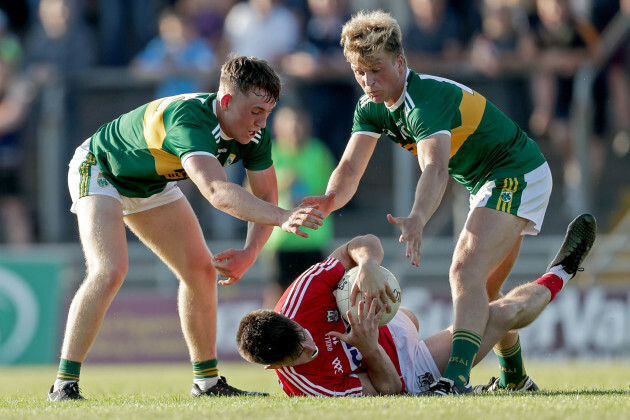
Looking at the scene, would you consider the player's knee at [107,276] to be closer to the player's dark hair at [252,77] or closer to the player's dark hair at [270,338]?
the player's dark hair at [270,338]

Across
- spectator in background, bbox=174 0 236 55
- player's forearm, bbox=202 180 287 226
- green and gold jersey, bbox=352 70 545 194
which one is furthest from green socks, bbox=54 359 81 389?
spectator in background, bbox=174 0 236 55

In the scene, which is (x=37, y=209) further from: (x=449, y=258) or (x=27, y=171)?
(x=449, y=258)

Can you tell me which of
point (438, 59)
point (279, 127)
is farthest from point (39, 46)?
point (438, 59)

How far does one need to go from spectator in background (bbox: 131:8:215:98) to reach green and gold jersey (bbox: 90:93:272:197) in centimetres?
702

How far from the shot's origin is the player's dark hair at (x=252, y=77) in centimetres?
641

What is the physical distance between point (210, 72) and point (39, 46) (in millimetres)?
2844

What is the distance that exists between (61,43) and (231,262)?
939 centimetres

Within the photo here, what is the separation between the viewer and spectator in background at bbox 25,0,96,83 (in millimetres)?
14758

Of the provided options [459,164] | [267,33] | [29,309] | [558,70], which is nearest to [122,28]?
[267,33]

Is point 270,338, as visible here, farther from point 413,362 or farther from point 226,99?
point 226,99

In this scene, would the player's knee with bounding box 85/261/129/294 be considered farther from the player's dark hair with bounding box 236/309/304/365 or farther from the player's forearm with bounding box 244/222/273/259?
the player's dark hair with bounding box 236/309/304/365

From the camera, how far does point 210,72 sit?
45.8 ft

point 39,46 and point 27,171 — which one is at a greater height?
point 39,46

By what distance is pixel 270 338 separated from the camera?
595cm
